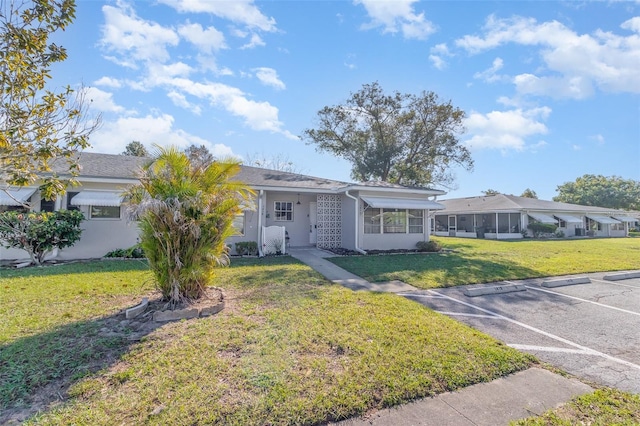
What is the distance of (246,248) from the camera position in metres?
13.4

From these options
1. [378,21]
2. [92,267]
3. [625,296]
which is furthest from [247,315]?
[378,21]

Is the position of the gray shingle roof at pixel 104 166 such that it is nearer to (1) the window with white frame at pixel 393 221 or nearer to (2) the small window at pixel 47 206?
(2) the small window at pixel 47 206

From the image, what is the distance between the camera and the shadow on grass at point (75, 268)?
9055mm

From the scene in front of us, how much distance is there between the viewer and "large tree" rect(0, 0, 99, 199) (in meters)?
3.93

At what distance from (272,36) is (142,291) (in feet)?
33.1

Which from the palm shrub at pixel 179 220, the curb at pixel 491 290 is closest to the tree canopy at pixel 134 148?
the palm shrub at pixel 179 220

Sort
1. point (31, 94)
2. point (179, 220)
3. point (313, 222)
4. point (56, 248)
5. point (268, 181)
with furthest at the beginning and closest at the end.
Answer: point (313, 222) → point (268, 181) → point (56, 248) → point (179, 220) → point (31, 94)

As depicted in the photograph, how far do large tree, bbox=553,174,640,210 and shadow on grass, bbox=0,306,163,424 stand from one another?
2469 inches

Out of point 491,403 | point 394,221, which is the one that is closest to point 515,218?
point 394,221

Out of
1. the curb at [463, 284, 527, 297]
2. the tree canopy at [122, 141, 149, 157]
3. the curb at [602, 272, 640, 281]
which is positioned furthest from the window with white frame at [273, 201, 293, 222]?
the tree canopy at [122, 141, 149, 157]

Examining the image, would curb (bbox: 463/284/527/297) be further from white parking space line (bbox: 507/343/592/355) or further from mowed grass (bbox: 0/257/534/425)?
white parking space line (bbox: 507/343/592/355)

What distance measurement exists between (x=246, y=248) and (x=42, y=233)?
281 inches

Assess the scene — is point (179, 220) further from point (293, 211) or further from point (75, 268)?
point (293, 211)

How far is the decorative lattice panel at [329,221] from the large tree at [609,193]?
52088 mm
